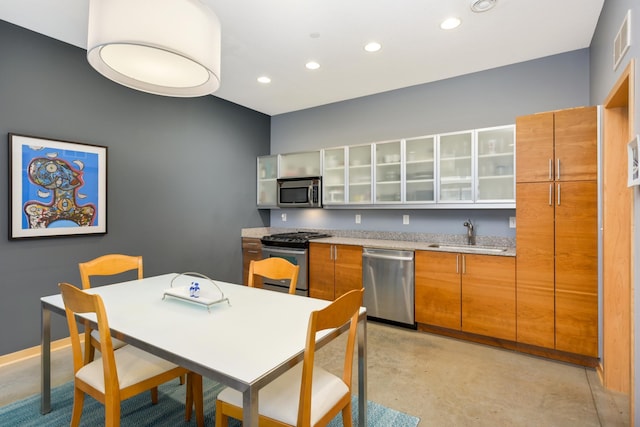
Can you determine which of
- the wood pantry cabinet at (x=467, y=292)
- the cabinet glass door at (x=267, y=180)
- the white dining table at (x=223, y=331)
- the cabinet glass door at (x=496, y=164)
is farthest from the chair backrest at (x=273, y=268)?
the cabinet glass door at (x=267, y=180)

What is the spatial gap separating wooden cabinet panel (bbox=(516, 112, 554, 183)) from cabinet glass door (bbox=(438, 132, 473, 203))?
1.67 ft

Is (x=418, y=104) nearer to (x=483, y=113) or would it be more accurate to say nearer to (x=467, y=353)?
(x=483, y=113)

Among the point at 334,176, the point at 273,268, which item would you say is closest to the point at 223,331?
the point at 273,268

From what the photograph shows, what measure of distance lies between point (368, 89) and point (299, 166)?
4.48 ft

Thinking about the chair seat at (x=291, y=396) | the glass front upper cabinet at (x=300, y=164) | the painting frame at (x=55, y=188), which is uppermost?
the glass front upper cabinet at (x=300, y=164)

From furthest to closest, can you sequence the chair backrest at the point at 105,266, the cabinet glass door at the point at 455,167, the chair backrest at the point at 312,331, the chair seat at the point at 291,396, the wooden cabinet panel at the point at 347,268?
the wooden cabinet panel at the point at 347,268 < the cabinet glass door at the point at 455,167 < the chair backrest at the point at 105,266 < the chair seat at the point at 291,396 < the chair backrest at the point at 312,331

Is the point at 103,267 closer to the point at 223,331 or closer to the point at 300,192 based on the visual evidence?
the point at 223,331

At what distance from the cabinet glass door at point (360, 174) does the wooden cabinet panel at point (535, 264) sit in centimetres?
167

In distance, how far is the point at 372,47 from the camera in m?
3.09

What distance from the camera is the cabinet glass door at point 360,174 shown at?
413cm

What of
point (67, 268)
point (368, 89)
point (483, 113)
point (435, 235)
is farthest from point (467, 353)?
point (67, 268)

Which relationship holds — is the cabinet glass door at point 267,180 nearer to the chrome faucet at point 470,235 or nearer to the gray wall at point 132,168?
the gray wall at point 132,168

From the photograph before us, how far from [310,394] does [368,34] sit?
277 centimetres

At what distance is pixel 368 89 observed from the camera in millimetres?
4184
